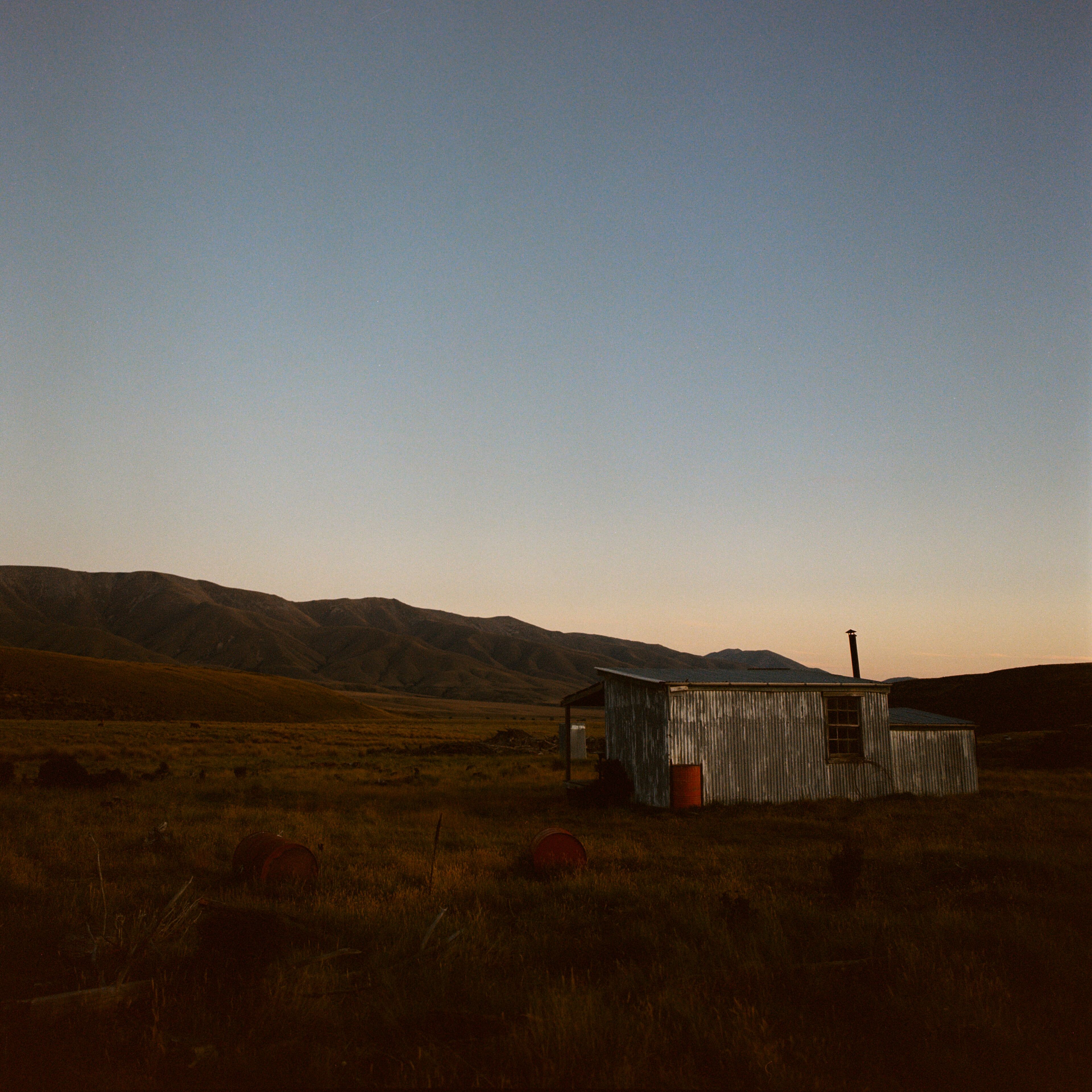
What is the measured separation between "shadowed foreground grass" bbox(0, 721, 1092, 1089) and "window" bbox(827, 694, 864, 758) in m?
5.00

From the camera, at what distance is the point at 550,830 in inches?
436

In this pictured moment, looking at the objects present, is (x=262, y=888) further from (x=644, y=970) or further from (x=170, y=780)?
(x=170, y=780)

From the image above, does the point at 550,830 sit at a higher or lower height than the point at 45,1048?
higher

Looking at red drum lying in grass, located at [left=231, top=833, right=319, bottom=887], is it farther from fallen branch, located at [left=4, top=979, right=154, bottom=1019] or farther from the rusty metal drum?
the rusty metal drum

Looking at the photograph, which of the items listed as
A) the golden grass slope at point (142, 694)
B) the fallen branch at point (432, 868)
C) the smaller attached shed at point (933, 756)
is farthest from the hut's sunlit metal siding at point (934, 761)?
the golden grass slope at point (142, 694)

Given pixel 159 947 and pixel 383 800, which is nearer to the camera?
pixel 159 947

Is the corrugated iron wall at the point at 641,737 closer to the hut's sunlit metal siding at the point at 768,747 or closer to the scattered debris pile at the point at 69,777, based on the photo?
the hut's sunlit metal siding at the point at 768,747

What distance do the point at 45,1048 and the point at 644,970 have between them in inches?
176

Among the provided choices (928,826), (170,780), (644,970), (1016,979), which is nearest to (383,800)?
(170,780)

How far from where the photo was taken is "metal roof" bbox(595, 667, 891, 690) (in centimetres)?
1902

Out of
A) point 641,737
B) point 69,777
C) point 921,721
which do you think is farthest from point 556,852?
point 69,777

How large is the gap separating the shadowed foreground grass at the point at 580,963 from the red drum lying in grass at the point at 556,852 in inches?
11.7

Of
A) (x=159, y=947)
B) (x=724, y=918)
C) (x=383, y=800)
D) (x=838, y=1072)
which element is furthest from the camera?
(x=383, y=800)

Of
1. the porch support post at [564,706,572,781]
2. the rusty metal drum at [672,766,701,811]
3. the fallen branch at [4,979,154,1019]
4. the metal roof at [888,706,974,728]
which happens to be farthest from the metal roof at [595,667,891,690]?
the fallen branch at [4,979,154,1019]
